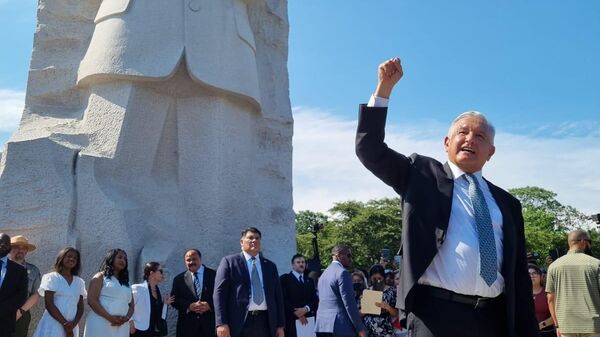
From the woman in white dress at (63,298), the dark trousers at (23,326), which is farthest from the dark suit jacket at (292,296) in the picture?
the dark trousers at (23,326)

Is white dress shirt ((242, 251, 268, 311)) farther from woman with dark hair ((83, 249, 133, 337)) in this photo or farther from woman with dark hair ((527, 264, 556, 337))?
woman with dark hair ((527, 264, 556, 337))

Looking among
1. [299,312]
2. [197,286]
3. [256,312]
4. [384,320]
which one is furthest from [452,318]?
[299,312]

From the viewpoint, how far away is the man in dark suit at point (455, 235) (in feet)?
7.23

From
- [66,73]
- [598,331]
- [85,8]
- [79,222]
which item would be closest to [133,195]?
[79,222]

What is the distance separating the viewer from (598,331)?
4918 millimetres

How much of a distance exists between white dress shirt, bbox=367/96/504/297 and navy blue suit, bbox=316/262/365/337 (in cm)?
322

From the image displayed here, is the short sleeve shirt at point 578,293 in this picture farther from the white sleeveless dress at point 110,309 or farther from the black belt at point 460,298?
the white sleeveless dress at point 110,309

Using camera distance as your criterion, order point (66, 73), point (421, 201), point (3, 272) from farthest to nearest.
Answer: point (66, 73)
point (3, 272)
point (421, 201)

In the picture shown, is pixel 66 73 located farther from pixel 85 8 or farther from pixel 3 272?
pixel 3 272

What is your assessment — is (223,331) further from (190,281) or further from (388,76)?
(388,76)

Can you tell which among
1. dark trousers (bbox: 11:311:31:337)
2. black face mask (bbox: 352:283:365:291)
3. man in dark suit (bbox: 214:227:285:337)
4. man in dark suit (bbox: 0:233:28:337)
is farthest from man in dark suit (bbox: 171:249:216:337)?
black face mask (bbox: 352:283:365:291)

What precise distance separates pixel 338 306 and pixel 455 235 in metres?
3.41

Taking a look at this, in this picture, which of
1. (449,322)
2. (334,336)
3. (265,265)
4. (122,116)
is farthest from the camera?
(122,116)

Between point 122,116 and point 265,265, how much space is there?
2.54m
